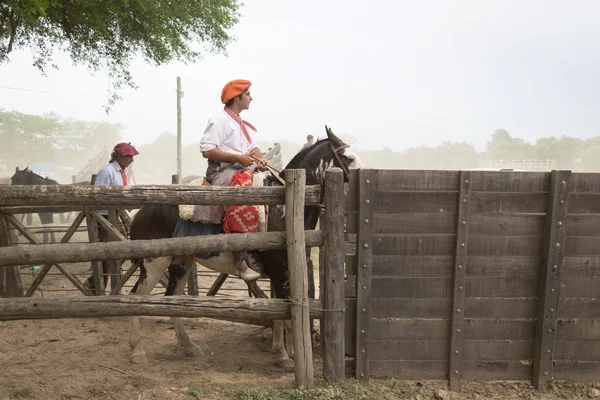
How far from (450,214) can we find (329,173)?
1136 mm

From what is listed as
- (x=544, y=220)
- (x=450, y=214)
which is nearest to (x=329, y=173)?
(x=450, y=214)

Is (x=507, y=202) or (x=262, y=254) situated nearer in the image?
(x=507, y=202)

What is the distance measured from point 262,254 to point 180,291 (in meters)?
→ 1.42

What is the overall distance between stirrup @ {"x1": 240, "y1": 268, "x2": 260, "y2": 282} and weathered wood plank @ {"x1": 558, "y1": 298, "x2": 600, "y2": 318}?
9.15 ft

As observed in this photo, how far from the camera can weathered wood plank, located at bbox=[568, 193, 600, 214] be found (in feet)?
14.0

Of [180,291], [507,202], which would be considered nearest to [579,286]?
[507,202]

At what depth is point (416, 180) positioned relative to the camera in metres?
4.17

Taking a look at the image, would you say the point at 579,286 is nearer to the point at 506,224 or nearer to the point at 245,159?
the point at 506,224

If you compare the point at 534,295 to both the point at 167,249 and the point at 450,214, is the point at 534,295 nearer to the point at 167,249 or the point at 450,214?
the point at 450,214

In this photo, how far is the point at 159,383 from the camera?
440cm

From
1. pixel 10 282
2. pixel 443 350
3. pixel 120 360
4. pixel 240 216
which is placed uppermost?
pixel 240 216

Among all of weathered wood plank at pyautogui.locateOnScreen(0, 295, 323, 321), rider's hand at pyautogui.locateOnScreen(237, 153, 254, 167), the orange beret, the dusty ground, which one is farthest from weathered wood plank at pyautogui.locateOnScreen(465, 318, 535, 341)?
the orange beret

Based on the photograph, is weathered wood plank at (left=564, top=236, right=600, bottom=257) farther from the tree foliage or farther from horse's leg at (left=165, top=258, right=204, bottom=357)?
the tree foliage

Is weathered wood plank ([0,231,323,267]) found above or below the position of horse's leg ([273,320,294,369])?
above
